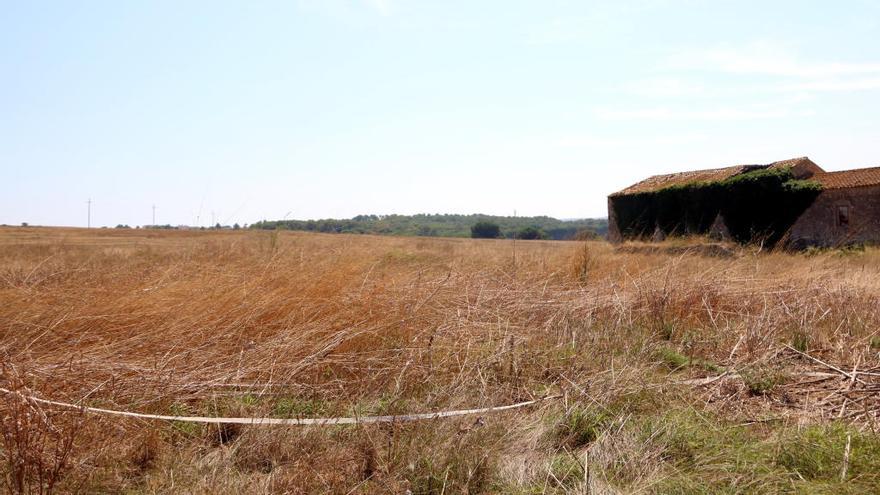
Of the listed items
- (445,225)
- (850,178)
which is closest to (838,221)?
(850,178)

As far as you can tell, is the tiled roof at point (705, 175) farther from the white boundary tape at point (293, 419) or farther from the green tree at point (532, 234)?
the white boundary tape at point (293, 419)

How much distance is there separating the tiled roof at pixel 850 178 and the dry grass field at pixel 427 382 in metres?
16.6

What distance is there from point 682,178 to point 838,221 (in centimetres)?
591

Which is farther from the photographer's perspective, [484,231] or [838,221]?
[484,231]

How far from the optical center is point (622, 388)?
3.48 meters

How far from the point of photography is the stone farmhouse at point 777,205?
20.2 m

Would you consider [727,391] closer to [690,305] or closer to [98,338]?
[690,305]

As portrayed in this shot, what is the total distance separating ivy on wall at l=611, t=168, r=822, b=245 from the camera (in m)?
20.8

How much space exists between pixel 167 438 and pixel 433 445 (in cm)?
128

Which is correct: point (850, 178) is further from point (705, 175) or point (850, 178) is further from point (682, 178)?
point (682, 178)

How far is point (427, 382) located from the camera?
12.1ft

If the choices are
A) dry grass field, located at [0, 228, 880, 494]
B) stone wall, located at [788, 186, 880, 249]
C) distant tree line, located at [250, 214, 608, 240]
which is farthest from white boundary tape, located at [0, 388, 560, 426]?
distant tree line, located at [250, 214, 608, 240]

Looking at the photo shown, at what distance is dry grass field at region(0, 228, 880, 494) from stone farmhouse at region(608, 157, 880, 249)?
619 inches

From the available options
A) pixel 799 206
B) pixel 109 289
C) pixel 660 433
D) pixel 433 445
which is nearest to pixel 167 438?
pixel 433 445
